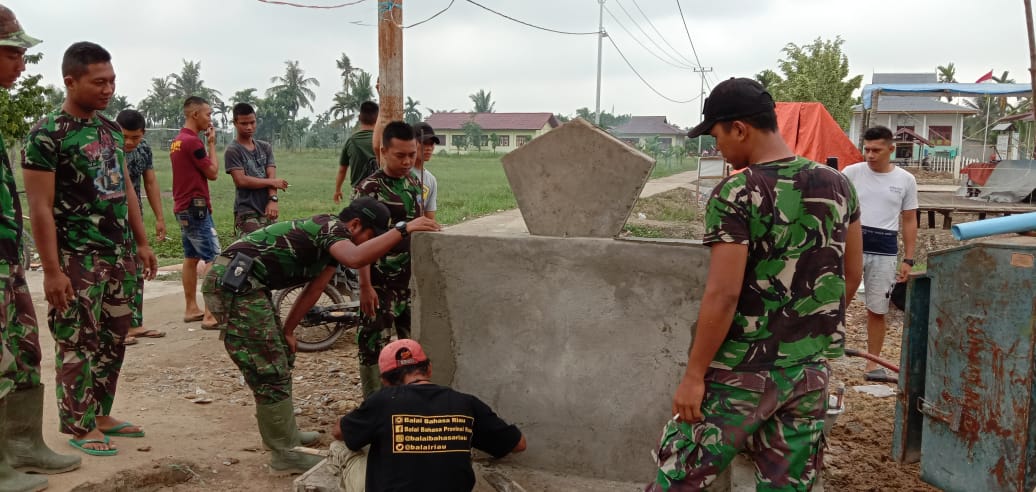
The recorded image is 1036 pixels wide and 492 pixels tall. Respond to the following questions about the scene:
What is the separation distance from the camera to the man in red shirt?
19.7 ft

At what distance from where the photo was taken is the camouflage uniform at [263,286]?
355 cm

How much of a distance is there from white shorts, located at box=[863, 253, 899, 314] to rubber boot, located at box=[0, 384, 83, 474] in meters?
4.77

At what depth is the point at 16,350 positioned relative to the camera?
3182mm

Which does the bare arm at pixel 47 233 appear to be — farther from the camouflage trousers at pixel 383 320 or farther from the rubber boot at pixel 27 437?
the camouflage trousers at pixel 383 320

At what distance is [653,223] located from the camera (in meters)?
16.4

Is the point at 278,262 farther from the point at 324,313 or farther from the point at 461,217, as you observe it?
the point at 461,217

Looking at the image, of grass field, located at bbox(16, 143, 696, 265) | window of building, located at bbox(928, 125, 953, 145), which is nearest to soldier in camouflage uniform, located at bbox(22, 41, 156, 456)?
grass field, located at bbox(16, 143, 696, 265)

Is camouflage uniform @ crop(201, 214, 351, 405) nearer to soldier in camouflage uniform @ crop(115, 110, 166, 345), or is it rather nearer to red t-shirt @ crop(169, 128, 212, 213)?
soldier in camouflage uniform @ crop(115, 110, 166, 345)

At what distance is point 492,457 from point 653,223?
43.6 feet

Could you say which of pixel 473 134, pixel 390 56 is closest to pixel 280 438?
pixel 390 56

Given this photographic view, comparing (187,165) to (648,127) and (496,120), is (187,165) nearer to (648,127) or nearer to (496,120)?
(496,120)

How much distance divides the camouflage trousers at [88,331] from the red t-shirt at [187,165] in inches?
97.0

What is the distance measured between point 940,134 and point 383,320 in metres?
42.4

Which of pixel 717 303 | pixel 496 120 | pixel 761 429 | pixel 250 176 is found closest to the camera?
pixel 717 303
